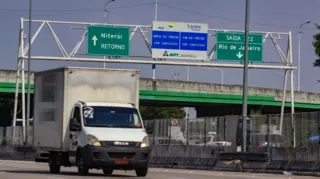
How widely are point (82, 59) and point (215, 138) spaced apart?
47.6 ft

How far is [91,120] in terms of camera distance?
2531 centimetres

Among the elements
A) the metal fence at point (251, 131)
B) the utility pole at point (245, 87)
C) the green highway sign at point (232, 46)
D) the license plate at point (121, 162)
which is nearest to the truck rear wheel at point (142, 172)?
the license plate at point (121, 162)

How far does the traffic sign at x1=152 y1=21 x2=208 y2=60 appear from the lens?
5428 centimetres

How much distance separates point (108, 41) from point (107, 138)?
2942cm

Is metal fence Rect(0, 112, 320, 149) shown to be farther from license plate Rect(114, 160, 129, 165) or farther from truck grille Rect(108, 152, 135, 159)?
license plate Rect(114, 160, 129, 165)

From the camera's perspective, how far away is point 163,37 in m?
54.4

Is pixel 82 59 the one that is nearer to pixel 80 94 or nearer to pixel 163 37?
pixel 163 37

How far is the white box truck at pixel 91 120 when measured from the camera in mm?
24250

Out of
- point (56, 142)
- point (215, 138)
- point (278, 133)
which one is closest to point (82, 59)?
point (215, 138)

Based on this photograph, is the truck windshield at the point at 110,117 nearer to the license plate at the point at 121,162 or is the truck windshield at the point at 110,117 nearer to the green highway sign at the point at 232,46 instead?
the license plate at the point at 121,162

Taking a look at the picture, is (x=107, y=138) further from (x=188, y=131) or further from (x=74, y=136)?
(x=188, y=131)

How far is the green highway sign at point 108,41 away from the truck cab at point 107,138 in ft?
88.5

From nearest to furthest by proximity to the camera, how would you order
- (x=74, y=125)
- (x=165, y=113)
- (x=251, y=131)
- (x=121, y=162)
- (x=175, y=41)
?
(x=121, y=162) < (x=74, y=125) < (x=251, y=131) < (x=175, y=41) < (x=165, y=113)

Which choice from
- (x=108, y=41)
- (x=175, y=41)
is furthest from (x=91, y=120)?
(x=175, y=41)
